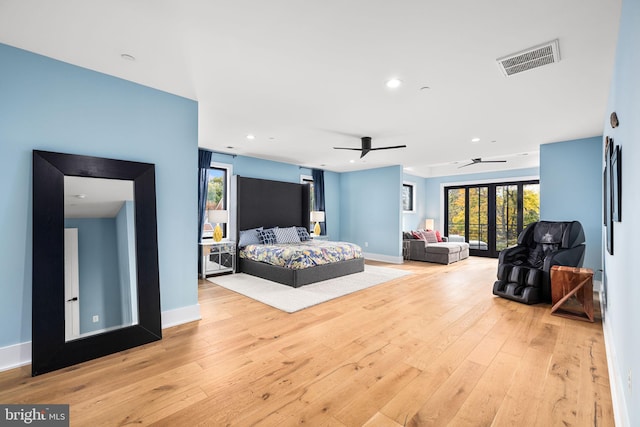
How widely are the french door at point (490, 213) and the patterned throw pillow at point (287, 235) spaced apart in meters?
5.18


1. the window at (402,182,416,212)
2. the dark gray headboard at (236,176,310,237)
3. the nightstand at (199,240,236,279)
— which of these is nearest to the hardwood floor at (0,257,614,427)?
the nightstand at (199,240,236,279)

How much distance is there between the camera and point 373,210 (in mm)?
7953

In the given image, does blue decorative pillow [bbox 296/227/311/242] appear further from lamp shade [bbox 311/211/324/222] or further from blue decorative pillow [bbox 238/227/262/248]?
blue decorative pillow [bbox 238/227/262/248]

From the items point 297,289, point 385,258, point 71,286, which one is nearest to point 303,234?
point 385,258

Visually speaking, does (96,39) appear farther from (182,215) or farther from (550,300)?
(550,300)

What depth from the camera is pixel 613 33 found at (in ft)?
6.68

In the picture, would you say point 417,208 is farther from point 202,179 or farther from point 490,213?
point 202,179

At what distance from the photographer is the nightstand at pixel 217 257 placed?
18.1 ft

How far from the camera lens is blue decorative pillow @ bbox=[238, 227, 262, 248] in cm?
605

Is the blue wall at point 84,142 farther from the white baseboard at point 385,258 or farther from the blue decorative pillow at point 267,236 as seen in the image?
the white baseboard at point 385,258

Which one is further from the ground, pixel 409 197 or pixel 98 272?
pixel 409 197

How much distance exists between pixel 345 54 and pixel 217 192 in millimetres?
4645

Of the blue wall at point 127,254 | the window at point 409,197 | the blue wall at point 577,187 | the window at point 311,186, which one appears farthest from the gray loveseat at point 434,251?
the blue wall at point 127,254

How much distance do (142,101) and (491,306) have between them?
4826mm
